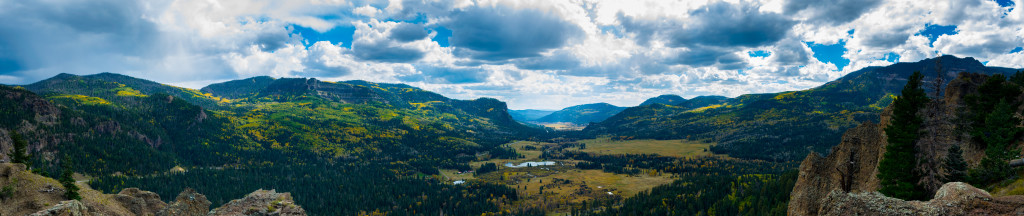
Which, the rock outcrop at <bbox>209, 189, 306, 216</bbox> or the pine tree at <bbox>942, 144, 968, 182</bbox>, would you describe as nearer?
the pine tree at <bbox>942, 144, 968, 182</bbox>

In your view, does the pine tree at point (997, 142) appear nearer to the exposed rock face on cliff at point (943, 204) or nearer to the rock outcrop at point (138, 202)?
the exposed rock face on cliff at point (943, 204)

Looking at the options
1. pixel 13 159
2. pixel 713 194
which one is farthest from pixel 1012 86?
pixel 13 159

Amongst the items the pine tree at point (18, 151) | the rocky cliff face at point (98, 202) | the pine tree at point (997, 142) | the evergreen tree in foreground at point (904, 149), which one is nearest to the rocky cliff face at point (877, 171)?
the evergreen tree in foreground at point (904, 149)

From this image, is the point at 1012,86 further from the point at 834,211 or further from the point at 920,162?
the point at 834,211

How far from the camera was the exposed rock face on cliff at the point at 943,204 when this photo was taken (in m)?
20.4

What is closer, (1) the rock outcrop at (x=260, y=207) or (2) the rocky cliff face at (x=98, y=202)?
(2) the rocky cliff face at (x=98, y=202)

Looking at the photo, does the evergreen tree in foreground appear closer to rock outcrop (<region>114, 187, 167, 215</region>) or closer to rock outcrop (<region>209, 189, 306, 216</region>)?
rock outcrop (<region>209, 189, 306, 216</region>)

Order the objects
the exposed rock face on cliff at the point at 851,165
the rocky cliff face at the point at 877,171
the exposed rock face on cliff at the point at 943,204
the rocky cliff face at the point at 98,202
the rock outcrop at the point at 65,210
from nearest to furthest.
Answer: the exposed rock face on cliff at the point at 943,204 → the rocky cliff face at the point at 877,171 → the rock outcrop at the point at 65,210 → the rocky cliff face at the point at 98,202 → the exposed rock face on cliff at the point at 851,165

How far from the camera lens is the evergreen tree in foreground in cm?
4578

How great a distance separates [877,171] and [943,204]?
40.9 meters

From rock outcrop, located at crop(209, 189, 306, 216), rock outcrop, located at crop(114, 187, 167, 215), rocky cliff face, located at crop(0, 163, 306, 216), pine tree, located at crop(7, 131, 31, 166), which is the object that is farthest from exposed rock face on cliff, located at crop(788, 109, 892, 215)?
pine tree, located at crop(7, 131, 31, 166)

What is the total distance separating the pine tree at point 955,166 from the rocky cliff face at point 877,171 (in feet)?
3.65

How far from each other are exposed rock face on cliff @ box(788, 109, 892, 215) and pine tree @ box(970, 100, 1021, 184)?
32.0 feet

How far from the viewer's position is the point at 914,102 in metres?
50.3
